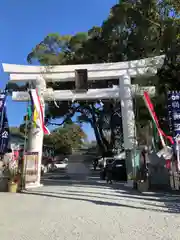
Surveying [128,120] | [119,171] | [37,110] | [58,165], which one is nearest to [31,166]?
[37,110]

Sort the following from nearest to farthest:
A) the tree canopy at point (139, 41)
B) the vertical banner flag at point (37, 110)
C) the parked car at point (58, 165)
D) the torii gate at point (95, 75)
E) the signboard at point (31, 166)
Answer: the signboard at point (31, 166), the vertical banner flag at point (37, 110), the torii gate at point (95, 75), the tree canopy at point (139, 41), the parked car at point (58, 165)

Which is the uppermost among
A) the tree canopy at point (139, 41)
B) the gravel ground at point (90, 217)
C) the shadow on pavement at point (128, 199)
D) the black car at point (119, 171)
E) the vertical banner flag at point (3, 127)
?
the tree canopy at point (139, 41)

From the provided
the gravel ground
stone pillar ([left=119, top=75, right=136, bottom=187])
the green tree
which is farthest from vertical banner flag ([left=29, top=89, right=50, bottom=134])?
the green tree

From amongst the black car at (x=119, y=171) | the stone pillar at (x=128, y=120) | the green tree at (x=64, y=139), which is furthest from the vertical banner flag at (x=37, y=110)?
the green tree at (x=64, y=139)

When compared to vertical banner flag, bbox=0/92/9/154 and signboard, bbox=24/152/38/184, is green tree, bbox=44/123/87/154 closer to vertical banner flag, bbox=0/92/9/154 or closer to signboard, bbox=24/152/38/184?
vertical banner flag, bbox=0/92/9/154

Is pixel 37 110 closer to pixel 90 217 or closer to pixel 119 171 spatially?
pixel 119 171

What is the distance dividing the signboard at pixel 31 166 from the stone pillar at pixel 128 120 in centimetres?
426

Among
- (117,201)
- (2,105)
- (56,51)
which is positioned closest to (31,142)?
(2,105)

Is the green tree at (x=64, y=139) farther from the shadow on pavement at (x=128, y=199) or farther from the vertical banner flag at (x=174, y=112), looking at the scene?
the shadow on pavement at (x=128, y=199)

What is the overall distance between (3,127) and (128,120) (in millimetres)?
5947

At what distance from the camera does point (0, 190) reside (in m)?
11.5

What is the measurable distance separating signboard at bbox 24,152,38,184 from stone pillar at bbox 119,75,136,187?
426 centimetres

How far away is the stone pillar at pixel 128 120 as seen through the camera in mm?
12417

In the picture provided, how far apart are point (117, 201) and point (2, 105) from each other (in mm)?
7336
